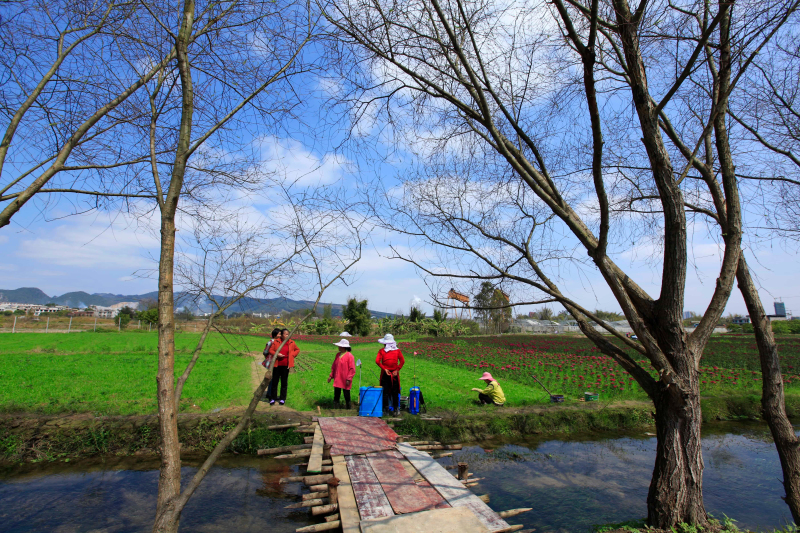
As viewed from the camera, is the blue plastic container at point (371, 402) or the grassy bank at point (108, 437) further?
the blue plastic container at point (371, 402)

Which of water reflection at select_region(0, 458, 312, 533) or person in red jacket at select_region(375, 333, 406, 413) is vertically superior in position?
person in red jacket at select_region(375, 333, 406, 413)

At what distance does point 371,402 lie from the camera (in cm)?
949

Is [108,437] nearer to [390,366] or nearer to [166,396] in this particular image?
[390,366]

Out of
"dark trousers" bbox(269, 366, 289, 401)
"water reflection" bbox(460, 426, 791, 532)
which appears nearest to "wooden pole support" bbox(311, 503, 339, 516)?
"water reflection" bbox(460, 426, 791, 532)

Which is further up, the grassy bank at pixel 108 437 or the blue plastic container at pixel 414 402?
the blue plastic container at pixel 414 402

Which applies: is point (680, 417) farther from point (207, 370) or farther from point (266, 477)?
point (207, 370)

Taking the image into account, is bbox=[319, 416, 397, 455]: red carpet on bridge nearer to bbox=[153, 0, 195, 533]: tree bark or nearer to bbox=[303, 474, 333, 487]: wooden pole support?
bbox=[303, 474, 333, 487]: wooden pole support

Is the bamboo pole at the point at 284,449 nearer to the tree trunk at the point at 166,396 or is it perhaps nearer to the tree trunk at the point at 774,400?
the tree trunk at the point at 166,396

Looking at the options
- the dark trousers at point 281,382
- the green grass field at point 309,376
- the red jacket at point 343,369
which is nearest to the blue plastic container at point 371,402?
the red jacket at point 343,369

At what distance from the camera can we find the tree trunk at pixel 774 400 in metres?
5.20

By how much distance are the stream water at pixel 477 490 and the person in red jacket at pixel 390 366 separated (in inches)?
73.3

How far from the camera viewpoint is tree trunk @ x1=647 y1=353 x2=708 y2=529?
14.5 feet

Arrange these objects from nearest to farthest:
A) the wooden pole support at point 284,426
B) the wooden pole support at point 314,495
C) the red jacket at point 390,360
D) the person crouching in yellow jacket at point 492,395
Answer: the wooden pole support at point 314,495, the wooden pole support at point 284,426, the red jacket at point 390,360, the person crouching in yellow jacket at point 492,395

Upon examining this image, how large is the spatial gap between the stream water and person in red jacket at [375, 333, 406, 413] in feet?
6.11
